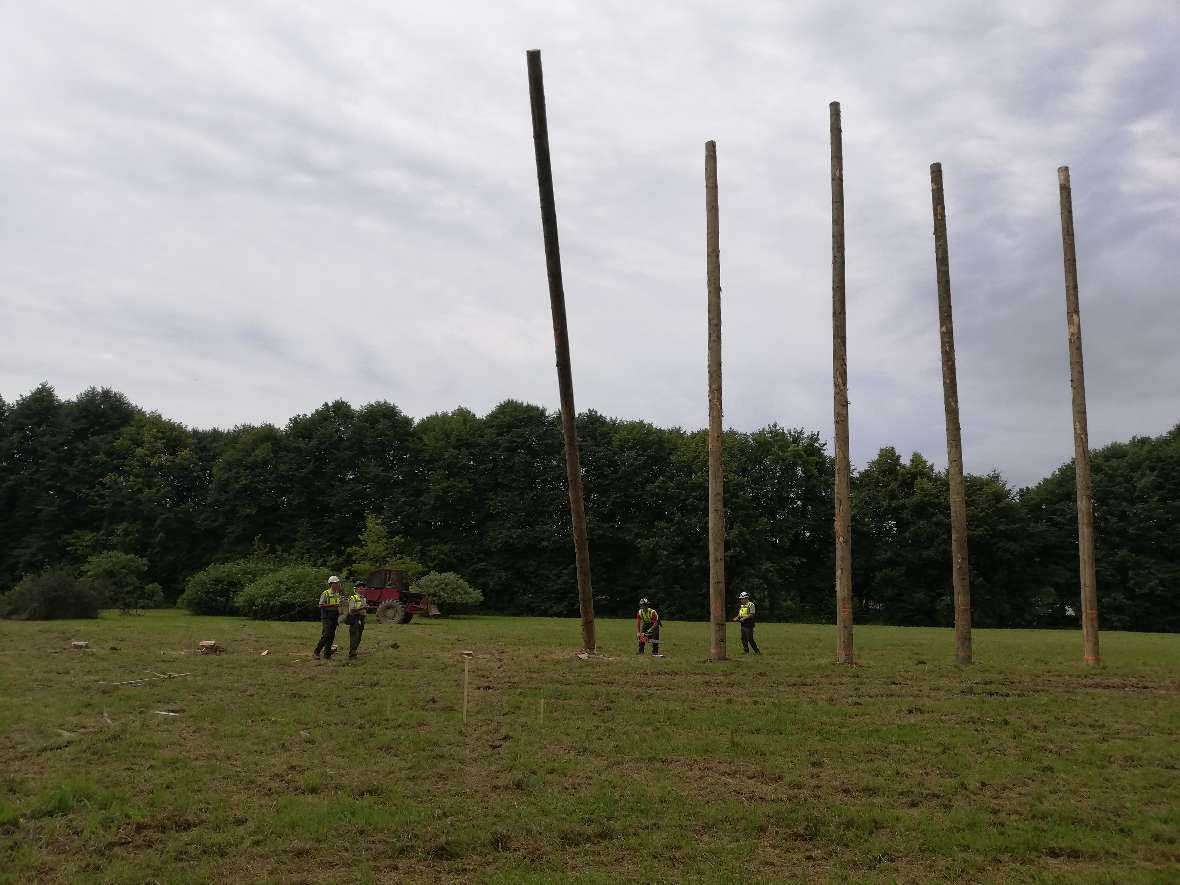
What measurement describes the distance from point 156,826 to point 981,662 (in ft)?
57.5

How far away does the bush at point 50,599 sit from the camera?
107 ft

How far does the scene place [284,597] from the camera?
37.4m

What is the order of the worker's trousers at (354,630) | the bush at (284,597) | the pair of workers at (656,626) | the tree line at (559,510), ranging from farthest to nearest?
the tree line at (559,510)
the bush at (284,597)
the pair of workers at (656,626)
the worker's trousers at (354,630)

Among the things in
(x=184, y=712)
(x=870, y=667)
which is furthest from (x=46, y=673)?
(x=870, y=667)

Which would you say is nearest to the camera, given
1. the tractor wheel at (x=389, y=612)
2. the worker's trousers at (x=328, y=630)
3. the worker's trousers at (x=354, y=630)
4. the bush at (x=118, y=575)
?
the worker's trousers at (x=328, y=630)

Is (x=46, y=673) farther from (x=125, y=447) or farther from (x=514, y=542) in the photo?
(x=125, y=447)

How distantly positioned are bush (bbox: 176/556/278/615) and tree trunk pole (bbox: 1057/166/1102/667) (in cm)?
3423

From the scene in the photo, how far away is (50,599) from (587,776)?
97.9 ft

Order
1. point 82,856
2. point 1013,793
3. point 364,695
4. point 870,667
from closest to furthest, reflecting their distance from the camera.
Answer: point 82,856, point 1013,793, point 364,695, point 870,667

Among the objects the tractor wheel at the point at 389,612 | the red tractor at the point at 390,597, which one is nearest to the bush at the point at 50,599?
the red tractor at the point at 390,597

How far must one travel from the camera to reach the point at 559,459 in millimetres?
60469

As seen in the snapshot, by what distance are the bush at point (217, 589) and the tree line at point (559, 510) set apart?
10.3 metres

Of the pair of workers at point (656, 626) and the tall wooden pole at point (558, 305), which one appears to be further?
the pair of workers at point (656, 626)

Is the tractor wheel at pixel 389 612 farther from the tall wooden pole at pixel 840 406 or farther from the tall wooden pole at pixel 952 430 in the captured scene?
the tall wooden pole at pixel 952 430
